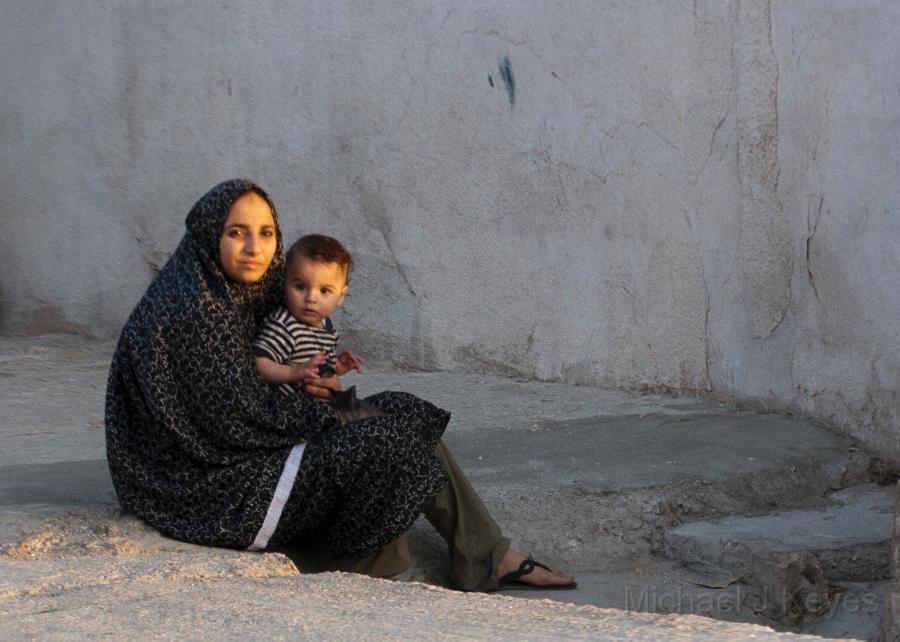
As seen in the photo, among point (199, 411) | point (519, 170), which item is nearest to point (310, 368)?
point (199, 411)

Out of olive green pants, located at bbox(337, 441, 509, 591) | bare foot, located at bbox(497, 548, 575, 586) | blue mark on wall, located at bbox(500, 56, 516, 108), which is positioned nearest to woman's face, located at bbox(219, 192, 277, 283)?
olive green pants, located at bbox(337, 441, 509, 591)

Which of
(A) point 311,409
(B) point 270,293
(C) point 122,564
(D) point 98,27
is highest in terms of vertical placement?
(D) point 98,27

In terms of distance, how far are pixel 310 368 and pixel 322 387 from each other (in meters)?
0.13

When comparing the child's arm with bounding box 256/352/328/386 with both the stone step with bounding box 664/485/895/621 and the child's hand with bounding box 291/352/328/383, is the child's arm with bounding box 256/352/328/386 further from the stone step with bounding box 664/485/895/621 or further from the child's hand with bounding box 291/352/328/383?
the stone step with bounding box 664/485/895/621

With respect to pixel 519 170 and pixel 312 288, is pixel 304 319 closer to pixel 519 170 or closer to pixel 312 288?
pixel 312 288

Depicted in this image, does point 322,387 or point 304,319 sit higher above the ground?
point 304,319

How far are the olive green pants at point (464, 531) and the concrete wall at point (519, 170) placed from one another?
1.53 meters

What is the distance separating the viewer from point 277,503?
345 centimetres

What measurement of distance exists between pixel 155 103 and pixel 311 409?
334cm

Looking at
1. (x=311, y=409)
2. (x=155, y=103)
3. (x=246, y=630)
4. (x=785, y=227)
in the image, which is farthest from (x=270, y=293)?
(x=155, y=103)

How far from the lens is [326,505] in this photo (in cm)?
351

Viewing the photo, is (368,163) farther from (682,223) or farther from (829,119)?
(829,119)

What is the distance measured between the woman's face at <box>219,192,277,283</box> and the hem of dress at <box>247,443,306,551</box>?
1.55ft

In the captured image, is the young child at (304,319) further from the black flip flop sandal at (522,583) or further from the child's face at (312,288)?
the black flip flop sandal at (522,583)
